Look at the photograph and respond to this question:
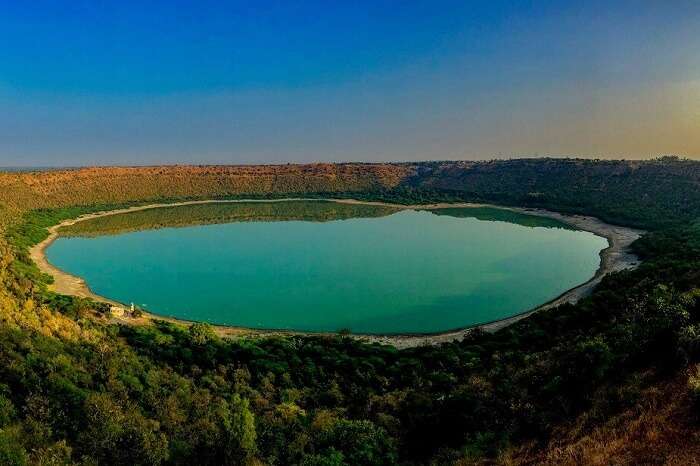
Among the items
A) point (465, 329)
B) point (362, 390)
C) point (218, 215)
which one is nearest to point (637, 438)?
point (362, 390)

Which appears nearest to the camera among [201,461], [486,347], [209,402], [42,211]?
[201,461]

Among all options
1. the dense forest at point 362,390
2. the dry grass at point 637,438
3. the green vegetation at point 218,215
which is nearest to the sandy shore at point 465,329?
the dense forest at point 362,390

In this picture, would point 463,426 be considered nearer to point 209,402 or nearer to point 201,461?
point 201,461

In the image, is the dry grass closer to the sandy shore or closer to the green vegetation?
the sandy shore

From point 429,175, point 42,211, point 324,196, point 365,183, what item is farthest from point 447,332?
point 429,175

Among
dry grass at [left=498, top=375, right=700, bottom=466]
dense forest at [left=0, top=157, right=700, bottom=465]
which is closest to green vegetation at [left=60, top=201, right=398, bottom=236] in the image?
dense forest at [left=0, top=157, right=700, bottom=465]

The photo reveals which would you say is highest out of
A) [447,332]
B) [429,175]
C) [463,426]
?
[429,175]

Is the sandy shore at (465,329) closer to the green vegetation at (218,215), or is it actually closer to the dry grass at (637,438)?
the green vegetation at (218,215)

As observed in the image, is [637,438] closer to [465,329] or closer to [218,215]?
[465,329]
